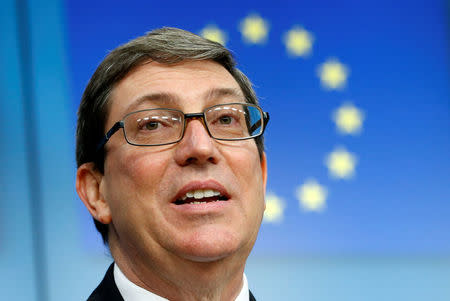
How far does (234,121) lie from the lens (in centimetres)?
148

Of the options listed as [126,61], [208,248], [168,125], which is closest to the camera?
[208,248]

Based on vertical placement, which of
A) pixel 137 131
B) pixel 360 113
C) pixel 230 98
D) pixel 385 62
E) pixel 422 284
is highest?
pixel 385 62

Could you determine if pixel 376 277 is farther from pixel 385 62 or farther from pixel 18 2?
pixel 18 2

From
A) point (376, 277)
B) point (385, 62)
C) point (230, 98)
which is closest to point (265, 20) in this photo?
point (385, 62)

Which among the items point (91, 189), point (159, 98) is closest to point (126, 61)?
point (159, 98)

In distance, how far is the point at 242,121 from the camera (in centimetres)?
150

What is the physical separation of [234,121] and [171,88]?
199 mm

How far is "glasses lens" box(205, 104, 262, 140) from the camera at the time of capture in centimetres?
141

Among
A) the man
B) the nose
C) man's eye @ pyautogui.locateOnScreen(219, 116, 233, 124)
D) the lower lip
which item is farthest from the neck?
man's eye @ pyautogui.locateOnScreen(219, 116, 233, 124)

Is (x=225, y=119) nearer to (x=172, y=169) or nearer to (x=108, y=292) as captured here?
(x=172, y=169)

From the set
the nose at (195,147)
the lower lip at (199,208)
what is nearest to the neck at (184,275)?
the lower lip at (199,208)

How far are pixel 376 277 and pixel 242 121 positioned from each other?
1247 mm

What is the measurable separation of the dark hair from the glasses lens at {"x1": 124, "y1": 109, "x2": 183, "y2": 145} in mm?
150

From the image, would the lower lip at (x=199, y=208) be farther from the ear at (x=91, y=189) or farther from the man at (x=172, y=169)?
the ear at (x=91, y=189)
